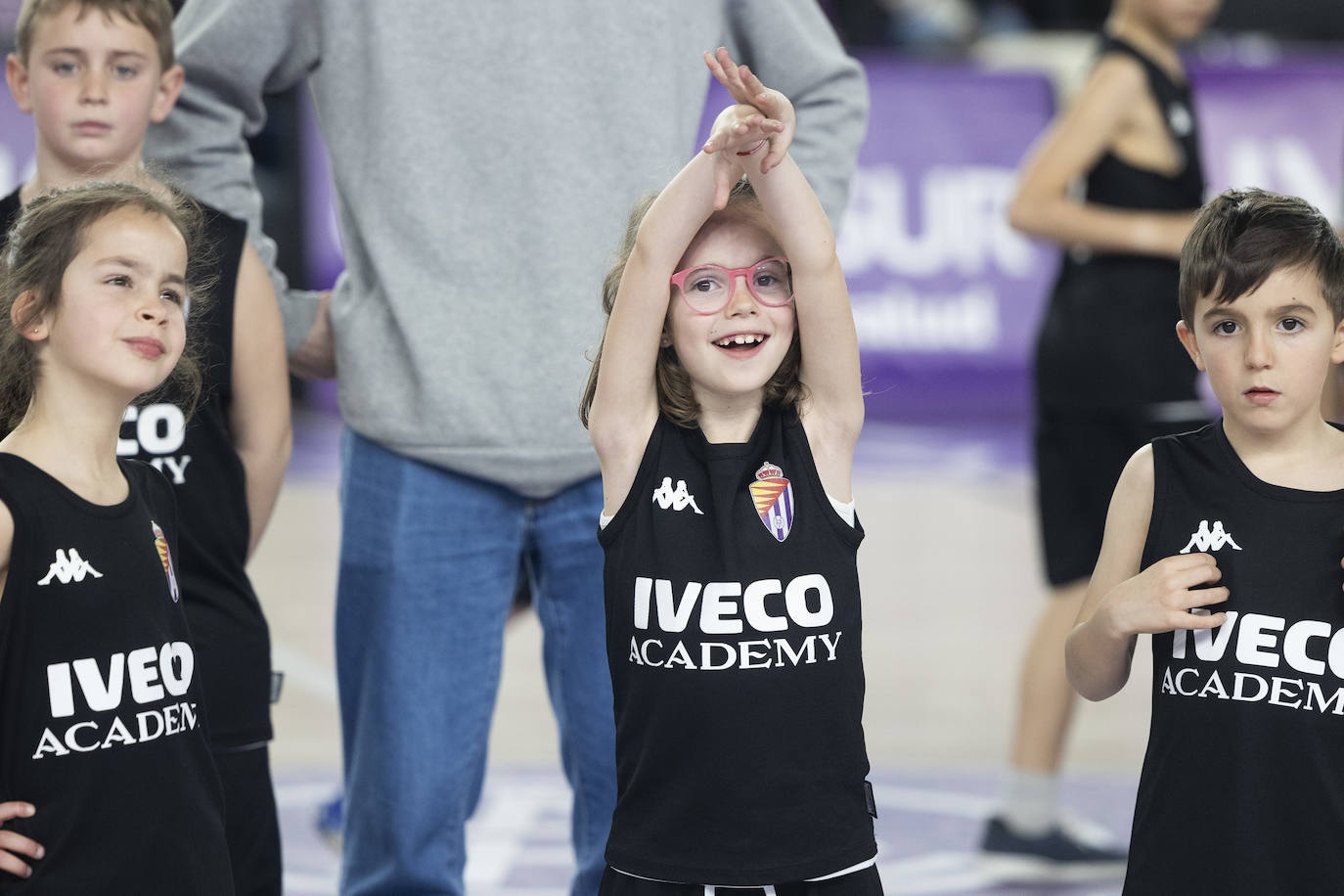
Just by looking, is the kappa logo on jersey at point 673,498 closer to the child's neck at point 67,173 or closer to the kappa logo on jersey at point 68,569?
the kappa logo on jersey at point 68,569

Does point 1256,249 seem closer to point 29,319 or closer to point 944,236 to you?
point 29,319

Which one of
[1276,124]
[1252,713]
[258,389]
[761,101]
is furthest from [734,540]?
[1276,124]

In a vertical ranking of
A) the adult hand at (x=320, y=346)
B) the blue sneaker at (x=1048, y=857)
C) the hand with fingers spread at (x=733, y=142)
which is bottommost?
the blue sneaker at (x=1048, y=857)

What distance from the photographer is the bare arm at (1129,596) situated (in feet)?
6.66

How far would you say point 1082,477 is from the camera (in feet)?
12.6

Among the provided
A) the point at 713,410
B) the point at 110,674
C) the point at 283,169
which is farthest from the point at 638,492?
the point at 283,169

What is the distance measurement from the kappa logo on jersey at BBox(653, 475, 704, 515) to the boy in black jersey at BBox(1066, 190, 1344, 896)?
1.77ft

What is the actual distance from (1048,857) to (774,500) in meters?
1.94

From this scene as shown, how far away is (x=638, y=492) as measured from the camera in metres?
2.16

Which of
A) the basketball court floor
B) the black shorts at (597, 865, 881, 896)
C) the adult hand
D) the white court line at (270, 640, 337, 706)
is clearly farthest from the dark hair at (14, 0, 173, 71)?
the white court line at (270, 640, 337, 706)

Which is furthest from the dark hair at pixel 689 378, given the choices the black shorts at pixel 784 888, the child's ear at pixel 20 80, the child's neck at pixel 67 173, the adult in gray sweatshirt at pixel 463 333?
the child's ear at pixel 20 80

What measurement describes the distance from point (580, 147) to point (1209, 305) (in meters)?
1.03

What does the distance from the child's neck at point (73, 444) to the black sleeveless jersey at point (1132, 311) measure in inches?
95.3

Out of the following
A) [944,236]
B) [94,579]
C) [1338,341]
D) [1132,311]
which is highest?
[944,236]
